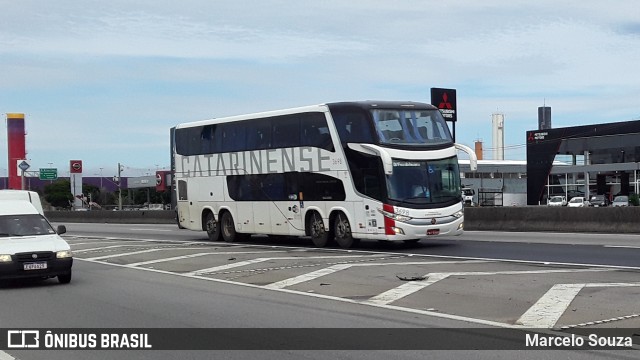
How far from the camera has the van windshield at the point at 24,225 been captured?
15516 mm

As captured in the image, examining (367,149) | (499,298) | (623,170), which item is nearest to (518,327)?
(499,298)

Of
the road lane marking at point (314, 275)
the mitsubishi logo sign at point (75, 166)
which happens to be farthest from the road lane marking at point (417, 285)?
the mitsubishi logo sign at point (75, 166)

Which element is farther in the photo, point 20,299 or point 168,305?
point 20,299

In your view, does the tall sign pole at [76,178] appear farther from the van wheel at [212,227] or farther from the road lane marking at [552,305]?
the road lane marking at [552,305]

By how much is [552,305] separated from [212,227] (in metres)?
18.0

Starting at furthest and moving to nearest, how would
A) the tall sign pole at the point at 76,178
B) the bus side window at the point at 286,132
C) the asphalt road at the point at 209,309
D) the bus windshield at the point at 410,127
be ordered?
the tall sign pole at the point at 76,178, the bus side window at the point at 286,132, the bus windshield at the point at 410,127, the asphalt road at the point at 209,309

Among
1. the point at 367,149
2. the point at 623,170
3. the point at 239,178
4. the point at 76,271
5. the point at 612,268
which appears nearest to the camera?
the point at 612,268

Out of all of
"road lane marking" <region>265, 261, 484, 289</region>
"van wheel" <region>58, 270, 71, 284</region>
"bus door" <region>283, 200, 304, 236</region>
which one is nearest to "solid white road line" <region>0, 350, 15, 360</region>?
"road lane marking" <region>265, 261, 484, 289</region>

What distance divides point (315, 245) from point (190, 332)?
1331 centimetres

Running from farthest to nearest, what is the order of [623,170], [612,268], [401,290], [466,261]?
[623,170] → [466,261] → [612,268] → [401,290]

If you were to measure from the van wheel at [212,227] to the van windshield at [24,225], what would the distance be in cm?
1117

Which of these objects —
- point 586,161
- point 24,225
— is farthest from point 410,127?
point 586,161

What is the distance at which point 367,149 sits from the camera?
20.8 metres

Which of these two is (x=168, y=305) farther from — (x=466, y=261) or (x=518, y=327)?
(x=466, y=261)
